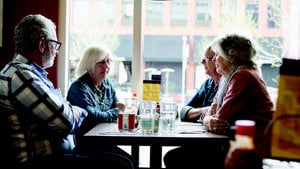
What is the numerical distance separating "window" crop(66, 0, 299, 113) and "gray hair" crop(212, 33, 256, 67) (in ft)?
3.74

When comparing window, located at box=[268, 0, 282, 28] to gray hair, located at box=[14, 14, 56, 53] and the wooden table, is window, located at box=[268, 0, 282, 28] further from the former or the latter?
gray hair, located at box=[14, 14, 56, 53]

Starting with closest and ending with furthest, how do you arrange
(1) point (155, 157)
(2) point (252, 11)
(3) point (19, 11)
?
1. (1) point (155, 157)
2. (3) point (19, 11)
3. (2) point (252, 11)

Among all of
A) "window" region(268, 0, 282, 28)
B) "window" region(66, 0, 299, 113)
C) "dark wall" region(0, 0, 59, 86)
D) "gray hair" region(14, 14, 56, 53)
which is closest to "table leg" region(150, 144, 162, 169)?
"gray hair" region(14, 14, 56, 53)

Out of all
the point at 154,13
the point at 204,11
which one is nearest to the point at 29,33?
the point at 154,13

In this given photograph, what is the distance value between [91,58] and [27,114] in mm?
1086

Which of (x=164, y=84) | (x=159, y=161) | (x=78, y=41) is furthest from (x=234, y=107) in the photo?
(x=78, y=41)

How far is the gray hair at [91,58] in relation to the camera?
285cm

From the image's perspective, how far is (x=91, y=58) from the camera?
113 inches

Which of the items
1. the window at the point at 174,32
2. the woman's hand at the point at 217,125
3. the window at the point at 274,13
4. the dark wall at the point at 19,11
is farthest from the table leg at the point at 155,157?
the window at the point at 274,13

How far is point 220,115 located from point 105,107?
3.37ft

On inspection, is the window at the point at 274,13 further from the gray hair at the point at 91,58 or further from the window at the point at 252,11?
the gray hair at the point at 91,58

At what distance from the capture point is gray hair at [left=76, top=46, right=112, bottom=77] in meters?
2.85

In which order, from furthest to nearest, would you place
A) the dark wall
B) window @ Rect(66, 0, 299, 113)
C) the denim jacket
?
window @ Rect(66, 0, 299, 113), the dark wall, the denim jacket

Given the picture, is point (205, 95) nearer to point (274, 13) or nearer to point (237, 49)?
point (237, 49)
